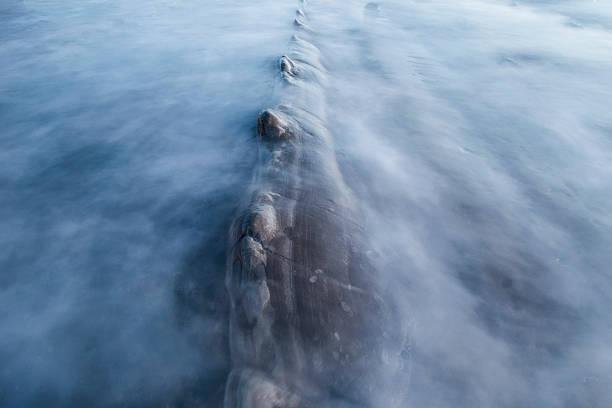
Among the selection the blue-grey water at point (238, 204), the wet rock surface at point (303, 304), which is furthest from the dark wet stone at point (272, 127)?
the wet rock surface at point (303, 304)

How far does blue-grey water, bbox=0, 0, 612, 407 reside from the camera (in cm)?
271

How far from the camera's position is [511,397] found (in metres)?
2.58

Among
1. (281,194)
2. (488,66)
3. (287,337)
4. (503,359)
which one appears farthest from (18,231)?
(488,66)

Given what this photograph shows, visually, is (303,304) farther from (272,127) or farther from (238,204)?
(272,127)

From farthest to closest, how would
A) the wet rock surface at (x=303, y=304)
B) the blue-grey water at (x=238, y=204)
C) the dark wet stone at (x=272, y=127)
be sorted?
the dark wet stone at (x=272, y=127)
the blue-grey water at (x=238, y=204)
the wet rock surface at (x=303, y=304)

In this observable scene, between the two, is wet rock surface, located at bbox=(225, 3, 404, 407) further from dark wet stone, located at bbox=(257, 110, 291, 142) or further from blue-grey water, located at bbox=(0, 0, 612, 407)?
dark wet stone, located at bbox=(257, 110, 291, 142)

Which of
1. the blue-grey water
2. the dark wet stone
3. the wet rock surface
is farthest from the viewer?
the dark wet stone

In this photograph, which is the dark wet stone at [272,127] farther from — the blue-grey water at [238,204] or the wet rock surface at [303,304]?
the wet rock surface at [303,304]

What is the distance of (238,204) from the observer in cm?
372

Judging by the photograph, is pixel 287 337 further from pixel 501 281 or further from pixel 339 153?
pixel 339 153

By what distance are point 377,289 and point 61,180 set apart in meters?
3.93

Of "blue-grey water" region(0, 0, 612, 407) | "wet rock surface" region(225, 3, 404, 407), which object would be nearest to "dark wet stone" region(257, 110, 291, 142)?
"blue-grey water" region(0, 0, 612, 407)

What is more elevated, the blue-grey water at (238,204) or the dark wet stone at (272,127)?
the dark wet stone at (272,127)

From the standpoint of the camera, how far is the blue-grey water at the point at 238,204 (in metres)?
2.71
